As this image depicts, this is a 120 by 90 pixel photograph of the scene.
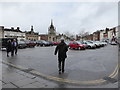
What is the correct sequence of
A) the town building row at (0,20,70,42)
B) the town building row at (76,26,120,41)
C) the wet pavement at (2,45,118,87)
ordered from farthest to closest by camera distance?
the town building row at (76,26,120,41) → the town building row at (0,20,70,42) → the wet pavement at (2,45,118,87)

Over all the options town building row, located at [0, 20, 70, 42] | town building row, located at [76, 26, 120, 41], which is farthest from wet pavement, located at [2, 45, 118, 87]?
town building row, located at [76, 26, 120, 41]

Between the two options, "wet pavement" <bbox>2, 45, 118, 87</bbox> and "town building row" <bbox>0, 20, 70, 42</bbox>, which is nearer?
"wet pavement" <bbox>2, 45, 118, 87</bbox>

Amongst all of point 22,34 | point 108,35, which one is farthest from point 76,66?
point 108,35

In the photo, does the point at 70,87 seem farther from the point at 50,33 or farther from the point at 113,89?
the point at 50,33

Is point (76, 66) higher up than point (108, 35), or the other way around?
point (108, 35)

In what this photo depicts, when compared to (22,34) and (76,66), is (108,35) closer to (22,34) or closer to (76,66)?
(22,34)

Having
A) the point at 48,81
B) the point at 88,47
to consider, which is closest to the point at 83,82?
the point at 48,81

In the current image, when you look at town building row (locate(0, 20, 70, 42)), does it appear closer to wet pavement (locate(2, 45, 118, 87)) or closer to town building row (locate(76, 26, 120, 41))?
town building row (locate(76, 26, 120, 41))

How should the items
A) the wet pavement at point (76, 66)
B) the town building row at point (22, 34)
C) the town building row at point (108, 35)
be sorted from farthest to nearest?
the town building row at point (108, 35), the town building row at point (22, 34), the wet pavement at point (76, 66)

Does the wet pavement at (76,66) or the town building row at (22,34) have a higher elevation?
the town building row at (22,34)

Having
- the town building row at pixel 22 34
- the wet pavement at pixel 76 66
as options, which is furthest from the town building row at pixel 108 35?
the wet pavement at pixel 76 66

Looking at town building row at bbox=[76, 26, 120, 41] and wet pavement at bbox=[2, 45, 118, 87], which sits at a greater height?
town building row at bbox=[76, 26, 120, 41]

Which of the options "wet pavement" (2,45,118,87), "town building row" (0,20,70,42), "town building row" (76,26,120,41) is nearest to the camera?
"wet pavement" (2,45,118,87)

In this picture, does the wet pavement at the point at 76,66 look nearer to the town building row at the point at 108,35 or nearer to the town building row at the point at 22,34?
the town building row at the point at 22,34
